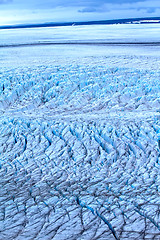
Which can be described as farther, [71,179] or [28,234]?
[71,179]

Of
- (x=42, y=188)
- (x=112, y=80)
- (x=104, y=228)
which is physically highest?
(x=112, y=80)

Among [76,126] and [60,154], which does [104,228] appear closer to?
[60,154]

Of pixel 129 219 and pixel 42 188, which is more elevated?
pixel 42 188

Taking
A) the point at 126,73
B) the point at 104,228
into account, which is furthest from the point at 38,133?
the point at 126,73

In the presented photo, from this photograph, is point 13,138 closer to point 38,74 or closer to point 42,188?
point 42,188

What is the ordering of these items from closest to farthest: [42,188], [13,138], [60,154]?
[42,188], [60,154], [13,138]

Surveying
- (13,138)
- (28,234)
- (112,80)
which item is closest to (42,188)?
(28,234)

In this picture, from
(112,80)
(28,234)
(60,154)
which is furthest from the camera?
(112,80)
